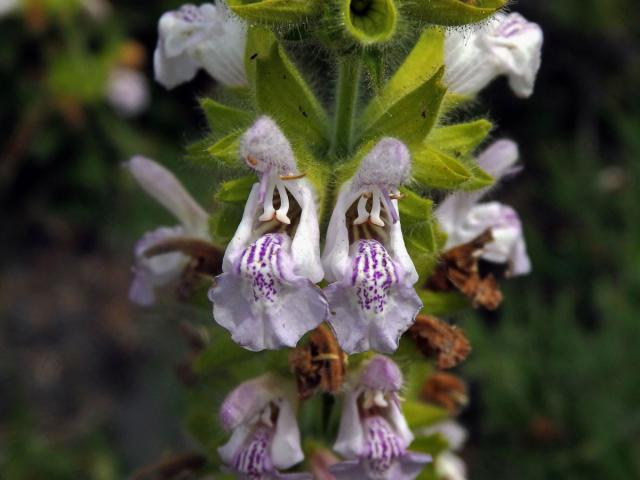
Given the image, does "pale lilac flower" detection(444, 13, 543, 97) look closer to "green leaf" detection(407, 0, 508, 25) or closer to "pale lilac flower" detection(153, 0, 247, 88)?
"green leaf" detection(407, 0, 508, 25)

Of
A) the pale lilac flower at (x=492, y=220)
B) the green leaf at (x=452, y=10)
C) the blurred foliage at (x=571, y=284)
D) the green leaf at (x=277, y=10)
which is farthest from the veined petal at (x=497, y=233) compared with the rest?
the blurred foliage at (x=571, y=284)

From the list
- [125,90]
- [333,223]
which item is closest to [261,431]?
[333,223]

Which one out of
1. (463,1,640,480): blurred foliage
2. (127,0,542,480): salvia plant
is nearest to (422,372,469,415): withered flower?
(127,0,542,480): salvia plant

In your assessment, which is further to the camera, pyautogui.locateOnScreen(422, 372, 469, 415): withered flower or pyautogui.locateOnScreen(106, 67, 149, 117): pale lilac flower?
pyautogui.locateOnScreen(106, 67, 149, 117): pale lilac flower

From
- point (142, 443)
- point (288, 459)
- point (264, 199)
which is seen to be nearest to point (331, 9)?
point (264, 199)

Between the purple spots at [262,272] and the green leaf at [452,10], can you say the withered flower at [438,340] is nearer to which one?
the purple spots at [262,272]

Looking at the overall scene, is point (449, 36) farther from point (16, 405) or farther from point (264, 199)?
point (16, 405)

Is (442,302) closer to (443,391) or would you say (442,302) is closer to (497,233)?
(497,233)
